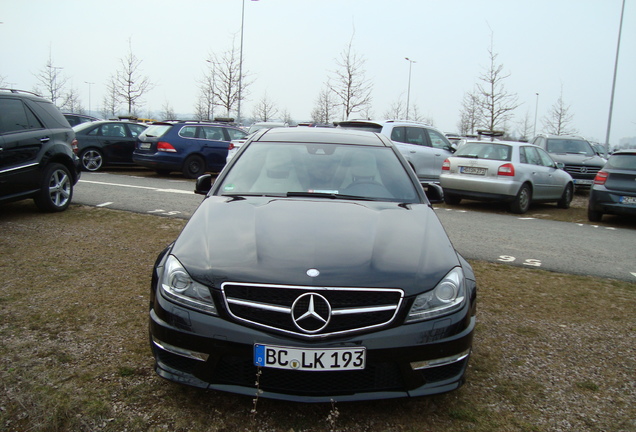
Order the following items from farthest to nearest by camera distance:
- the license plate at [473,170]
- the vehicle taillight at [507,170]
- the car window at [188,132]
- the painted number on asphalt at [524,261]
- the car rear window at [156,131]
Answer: the car window at [188,132], the car rear window at [156,131], the license plate at [473,170], the vehicle taillight at [507,170], the painted number on asphalt at [524,261]

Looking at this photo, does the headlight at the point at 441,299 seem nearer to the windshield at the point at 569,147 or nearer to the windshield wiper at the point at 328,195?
the windshield wiper at the point at 328,195

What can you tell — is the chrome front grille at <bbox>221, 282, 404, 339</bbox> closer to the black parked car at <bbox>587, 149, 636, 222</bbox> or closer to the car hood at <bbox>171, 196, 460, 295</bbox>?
the car hood at <bbox>171, 196, 460, 295</bbox>

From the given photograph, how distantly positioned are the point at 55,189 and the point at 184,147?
7535 millimetres

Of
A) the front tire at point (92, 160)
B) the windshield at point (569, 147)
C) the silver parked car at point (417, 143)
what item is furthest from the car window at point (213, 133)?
the windshield at point (569, 147)

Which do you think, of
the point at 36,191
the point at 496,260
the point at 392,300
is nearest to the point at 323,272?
the point at 392,300

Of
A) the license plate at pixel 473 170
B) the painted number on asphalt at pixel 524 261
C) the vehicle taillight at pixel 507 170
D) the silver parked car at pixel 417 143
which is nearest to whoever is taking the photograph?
the painted number on asphalt at pixel 524 261

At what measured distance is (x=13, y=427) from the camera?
259cm

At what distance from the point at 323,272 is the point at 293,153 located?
1769mm

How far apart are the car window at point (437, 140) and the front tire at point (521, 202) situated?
2.95 m

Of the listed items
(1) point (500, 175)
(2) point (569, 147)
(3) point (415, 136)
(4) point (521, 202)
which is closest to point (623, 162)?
(4) point (521, 202)

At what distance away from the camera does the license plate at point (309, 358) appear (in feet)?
8.26

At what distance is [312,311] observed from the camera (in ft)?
8.41

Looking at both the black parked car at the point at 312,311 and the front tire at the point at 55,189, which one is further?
the front tire at the point at 55,189

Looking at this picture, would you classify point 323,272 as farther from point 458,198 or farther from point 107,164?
point 107,164
